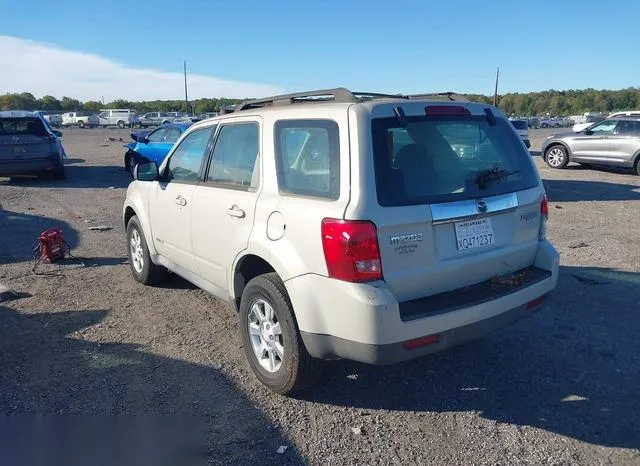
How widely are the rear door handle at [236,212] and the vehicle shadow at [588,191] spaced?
9462 millimetres

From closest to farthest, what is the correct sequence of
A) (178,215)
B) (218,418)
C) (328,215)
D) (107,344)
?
(328,215), (218,418), (107,344), (178,215)

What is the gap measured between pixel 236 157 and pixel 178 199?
0.96 meters

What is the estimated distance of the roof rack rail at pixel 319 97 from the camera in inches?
142

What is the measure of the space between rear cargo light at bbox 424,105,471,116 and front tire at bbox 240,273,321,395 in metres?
1.46

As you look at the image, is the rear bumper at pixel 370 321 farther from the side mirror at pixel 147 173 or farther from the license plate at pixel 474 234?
the side mirror at pixel 147 173

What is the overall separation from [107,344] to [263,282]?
72.2 inches

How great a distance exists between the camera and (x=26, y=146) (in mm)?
14016

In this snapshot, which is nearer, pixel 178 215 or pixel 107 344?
pixel 107 344

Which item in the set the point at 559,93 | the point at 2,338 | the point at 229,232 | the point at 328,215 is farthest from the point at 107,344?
the point at 559,93

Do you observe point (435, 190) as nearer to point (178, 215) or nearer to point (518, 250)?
point (518, 250)

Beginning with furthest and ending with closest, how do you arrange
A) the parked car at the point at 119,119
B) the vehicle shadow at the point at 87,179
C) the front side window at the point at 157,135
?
the parked car at the point at 119,119 < the front side window at the point at 157,135 < the vehicle shadow at the point at 87,179

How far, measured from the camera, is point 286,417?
140 inches

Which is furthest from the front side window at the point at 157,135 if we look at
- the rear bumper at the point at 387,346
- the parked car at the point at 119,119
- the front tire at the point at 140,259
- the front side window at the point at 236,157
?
the parked car at the point at 119,119

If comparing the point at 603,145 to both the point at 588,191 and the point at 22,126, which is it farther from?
the point at 22,126
